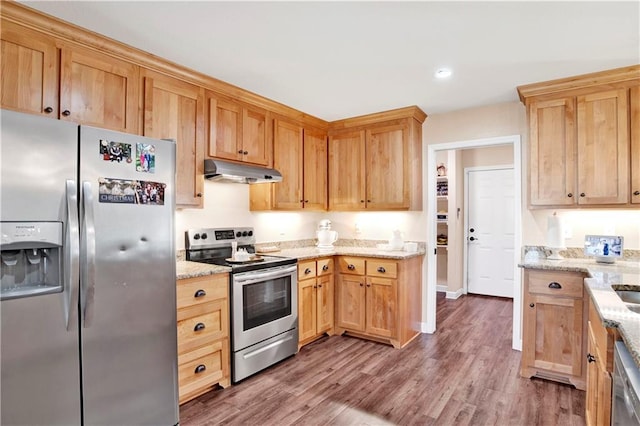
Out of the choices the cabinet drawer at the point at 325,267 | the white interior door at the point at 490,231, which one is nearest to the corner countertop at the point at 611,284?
the cabinet drawer at the point at 325,267

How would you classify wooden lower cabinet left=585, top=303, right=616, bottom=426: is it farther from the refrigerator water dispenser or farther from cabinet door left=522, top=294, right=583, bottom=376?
the refrigerator water dispenser

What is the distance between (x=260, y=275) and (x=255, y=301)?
0.72ft

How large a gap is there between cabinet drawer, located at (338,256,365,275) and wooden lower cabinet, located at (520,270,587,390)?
1.51m

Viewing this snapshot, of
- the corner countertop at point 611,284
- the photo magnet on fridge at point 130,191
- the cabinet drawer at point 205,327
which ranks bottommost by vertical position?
the cabinet drawer at point 205,327

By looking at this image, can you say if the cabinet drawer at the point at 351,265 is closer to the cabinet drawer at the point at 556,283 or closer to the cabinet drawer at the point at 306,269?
the cabinet drawer at the point at 306,269

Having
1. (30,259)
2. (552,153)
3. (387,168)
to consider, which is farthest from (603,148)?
(30,259)

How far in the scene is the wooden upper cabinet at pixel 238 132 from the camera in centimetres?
303

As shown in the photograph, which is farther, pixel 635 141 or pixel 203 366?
pixel 635 141

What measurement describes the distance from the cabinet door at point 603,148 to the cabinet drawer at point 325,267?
2.34 m

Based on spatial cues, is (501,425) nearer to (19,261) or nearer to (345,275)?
(345,275)

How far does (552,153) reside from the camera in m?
3.04

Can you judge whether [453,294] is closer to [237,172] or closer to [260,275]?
[260,275]

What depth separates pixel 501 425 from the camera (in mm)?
2205

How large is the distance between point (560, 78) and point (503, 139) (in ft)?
2.43
